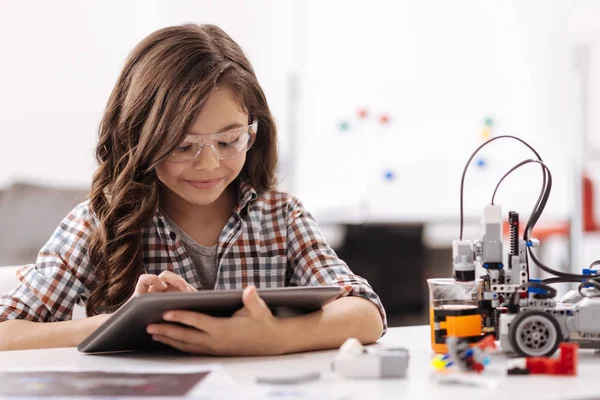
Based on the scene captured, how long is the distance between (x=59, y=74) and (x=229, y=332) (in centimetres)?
367

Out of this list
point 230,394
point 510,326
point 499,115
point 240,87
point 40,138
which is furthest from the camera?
point 499,115

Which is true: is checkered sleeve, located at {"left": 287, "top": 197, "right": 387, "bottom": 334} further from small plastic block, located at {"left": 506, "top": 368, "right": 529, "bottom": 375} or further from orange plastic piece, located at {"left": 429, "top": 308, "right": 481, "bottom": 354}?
small plastic block, located at {"left": 506, "top": 368, "right": 529, "bottom": 375}

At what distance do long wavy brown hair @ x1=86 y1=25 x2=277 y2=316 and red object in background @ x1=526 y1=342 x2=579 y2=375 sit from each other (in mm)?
714

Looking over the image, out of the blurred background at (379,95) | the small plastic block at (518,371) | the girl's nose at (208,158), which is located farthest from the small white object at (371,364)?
the blurred background at (379,95)

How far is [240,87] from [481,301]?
0.62 m

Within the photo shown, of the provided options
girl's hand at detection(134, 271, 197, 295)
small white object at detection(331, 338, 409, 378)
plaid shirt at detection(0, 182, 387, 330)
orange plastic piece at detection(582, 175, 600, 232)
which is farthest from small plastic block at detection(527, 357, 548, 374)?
orange plastic piece at detection(582, 175, 600, 232)

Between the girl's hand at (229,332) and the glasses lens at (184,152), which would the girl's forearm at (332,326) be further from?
the glasses lens at (184,152)

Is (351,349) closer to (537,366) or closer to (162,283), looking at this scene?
(537,366)

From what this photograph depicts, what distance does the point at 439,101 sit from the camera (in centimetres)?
470

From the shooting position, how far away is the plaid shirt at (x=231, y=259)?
1.36 m

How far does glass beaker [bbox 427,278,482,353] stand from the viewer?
107 centimetres

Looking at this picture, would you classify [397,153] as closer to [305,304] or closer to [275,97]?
[275,97]

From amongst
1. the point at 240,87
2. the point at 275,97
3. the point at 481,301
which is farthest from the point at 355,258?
the point at 481,301

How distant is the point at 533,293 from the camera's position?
1.05 metres
